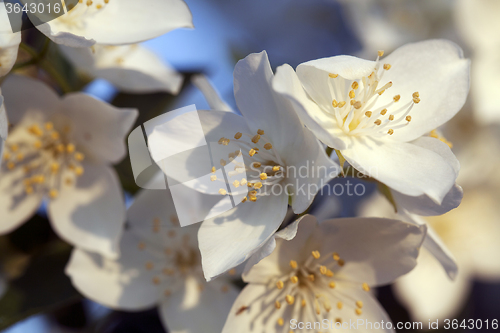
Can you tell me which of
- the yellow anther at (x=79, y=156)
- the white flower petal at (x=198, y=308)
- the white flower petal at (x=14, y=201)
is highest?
the yellow anther at (x=79, y=156)

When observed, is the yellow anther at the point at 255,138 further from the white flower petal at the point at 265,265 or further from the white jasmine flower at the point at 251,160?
the white flower petal at the point at 265,265

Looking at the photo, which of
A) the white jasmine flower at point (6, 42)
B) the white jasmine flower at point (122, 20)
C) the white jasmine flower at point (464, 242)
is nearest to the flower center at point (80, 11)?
the white jasmine flower at point (122, 20)

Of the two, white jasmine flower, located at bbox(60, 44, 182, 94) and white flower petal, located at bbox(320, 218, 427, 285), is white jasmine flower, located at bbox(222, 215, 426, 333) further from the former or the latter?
white jasmine flower, located at bbox(60, 44, 182, 94)

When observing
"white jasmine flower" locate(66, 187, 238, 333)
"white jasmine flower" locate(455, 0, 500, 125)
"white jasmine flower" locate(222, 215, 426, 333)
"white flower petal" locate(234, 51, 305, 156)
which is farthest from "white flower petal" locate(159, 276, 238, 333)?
"white jasmine flower" locate(455, 0, 500, 125)

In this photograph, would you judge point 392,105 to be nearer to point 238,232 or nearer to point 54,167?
point 238,232

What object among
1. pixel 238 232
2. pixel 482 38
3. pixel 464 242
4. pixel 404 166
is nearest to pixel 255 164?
pixel 238 232
